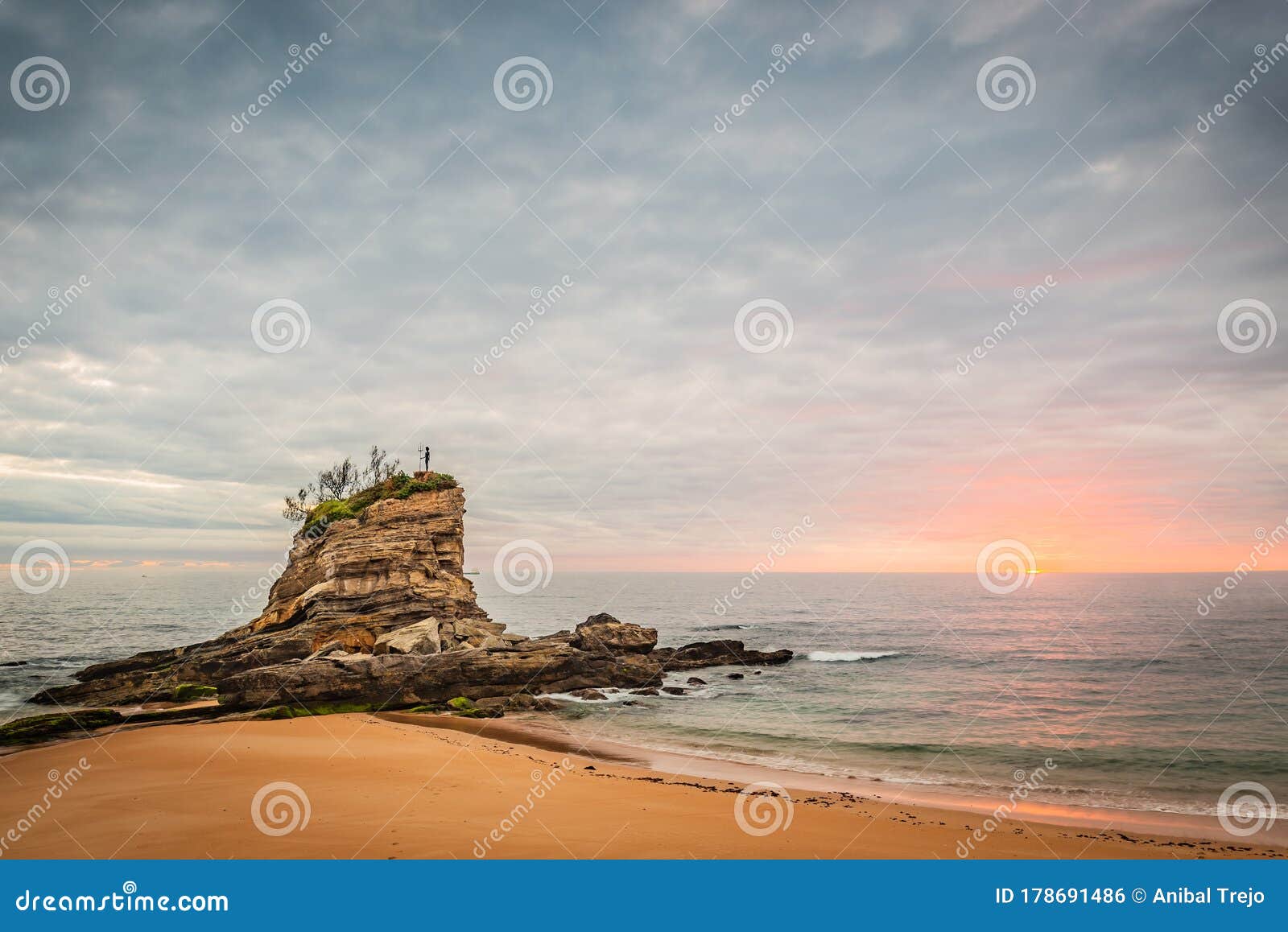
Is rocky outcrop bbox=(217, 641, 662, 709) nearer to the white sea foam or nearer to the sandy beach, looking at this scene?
the sandy beach

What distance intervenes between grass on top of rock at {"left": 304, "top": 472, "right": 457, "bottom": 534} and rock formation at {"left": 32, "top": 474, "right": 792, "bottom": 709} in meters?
0.46

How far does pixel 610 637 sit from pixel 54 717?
2771 centimetres

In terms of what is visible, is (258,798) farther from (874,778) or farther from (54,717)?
(874,778)

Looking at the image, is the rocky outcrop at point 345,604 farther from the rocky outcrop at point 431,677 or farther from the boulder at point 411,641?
the rocky outcrop at point 431,677

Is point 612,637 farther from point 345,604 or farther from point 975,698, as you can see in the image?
point 975,698

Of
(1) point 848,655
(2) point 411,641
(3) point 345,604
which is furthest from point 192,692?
(1) point 848,655

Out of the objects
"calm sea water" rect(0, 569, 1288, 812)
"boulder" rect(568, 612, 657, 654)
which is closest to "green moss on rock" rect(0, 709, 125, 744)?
"calm sea water" rect(0, 569, 1288, 812)

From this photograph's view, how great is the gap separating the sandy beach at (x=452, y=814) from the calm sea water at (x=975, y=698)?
452 centimetres

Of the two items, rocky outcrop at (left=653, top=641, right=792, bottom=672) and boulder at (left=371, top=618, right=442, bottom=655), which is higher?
rocky outcrop at (left=653, top=641, right=792, bottom=672)

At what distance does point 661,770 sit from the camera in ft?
65.4

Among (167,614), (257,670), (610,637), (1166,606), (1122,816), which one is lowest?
(1122,816)

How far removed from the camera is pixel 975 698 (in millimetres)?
34844

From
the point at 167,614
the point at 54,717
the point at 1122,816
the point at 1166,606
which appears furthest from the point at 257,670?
the point at 1166,606

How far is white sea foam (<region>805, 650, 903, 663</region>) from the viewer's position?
5127cm
